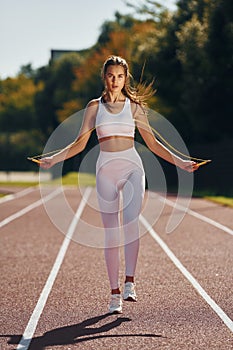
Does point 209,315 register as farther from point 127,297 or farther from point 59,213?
point 59,213

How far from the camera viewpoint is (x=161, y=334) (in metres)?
6.13

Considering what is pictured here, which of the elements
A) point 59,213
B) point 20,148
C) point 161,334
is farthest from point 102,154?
point 20,148

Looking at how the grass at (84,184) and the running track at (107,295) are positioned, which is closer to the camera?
the running track at (107,295)

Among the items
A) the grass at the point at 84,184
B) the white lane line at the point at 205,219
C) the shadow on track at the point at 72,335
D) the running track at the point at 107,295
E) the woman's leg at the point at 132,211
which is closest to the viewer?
the shadow on track at the point at 72,335

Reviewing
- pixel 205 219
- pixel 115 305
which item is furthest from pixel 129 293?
pixel 205 219

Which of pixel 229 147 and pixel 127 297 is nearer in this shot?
pixel 127 297

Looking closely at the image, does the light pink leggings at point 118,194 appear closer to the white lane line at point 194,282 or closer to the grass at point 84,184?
the white lane line at point 194,282

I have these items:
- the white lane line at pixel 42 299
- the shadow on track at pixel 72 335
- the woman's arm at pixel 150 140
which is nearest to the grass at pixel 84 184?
the white lane line at pixel 42 299

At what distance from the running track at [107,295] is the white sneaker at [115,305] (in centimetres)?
6

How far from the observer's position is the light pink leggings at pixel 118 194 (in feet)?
23.1

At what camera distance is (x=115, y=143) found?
7000 mm

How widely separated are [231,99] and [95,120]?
29414 millimetres

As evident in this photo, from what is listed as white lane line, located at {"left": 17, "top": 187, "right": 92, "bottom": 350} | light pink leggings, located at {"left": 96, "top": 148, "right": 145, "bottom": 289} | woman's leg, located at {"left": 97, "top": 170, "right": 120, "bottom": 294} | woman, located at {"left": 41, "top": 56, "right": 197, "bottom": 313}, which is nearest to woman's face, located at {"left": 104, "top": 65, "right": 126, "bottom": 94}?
woman, located at {"left": 41, "top": 56, "right": 197, "bottom": 313}

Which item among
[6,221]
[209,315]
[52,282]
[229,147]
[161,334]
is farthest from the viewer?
[229,147]
